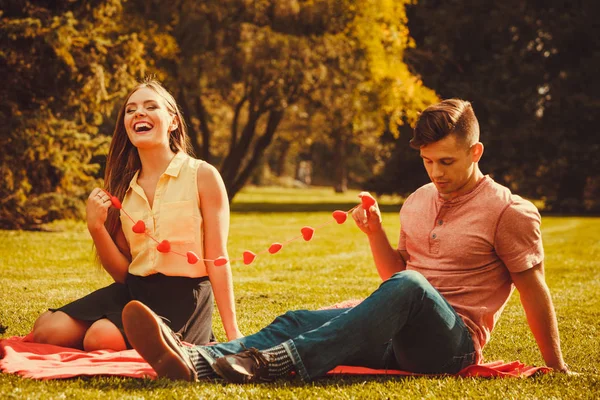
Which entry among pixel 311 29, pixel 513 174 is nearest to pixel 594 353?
pixel 311 29

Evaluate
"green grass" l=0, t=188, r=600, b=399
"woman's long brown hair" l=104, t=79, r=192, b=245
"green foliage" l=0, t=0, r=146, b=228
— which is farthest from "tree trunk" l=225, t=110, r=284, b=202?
"woman's long brown hair" l=104, t=79, r=192, b=245

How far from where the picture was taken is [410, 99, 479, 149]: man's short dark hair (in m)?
3.46

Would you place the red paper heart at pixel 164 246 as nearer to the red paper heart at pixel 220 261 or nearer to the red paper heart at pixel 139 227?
the red paper heart at pixel 139 227

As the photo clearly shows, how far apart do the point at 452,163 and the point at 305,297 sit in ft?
10.9

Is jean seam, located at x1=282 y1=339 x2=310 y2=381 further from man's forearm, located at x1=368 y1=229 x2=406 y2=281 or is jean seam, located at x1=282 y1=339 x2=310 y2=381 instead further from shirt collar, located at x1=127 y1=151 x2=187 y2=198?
shirt collar, located at x1=127 y1=151 x2=187 y2=198

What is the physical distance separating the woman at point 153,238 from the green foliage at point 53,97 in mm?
7852

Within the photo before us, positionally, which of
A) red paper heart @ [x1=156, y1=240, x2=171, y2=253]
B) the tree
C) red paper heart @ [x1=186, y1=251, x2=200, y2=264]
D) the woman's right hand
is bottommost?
red paper heart @ [x1=186, y1=251, x2=200, y2=264]

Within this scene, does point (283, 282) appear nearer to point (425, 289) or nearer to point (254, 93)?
point (425, 289)

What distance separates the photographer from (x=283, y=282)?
762cm

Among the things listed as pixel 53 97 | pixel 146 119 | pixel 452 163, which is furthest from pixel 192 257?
pixel 53 97

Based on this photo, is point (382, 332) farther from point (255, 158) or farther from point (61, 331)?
point (255, 158)

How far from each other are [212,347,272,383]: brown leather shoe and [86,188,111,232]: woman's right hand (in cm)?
117

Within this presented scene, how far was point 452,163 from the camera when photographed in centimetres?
354

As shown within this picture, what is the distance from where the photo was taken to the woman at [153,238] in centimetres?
388
